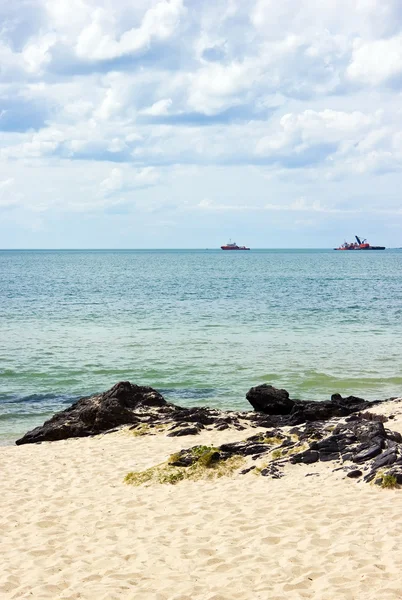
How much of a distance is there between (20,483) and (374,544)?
803 cm

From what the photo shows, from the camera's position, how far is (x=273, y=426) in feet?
56.1

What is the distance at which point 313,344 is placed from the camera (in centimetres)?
3562

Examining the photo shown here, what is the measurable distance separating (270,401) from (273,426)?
2204 mm

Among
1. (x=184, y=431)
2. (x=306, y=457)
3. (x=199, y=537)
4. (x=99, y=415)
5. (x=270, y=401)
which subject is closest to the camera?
(x=199, y=537)

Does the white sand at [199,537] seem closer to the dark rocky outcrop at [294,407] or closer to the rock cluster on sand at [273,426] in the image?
the rock cluster on sand at [273,426]

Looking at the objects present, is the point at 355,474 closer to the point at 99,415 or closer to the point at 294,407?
the point at 294,407

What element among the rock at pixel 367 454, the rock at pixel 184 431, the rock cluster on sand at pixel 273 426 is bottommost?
the rock at pixel 184 431

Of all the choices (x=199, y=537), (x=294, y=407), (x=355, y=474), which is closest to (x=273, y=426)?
(x=294, y=407)

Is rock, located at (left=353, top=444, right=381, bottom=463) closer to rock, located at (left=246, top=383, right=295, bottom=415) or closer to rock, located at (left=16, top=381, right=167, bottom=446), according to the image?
rock, located at (left=246, top=383, right=295, bottom=415)

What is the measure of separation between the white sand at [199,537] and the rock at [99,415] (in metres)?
3.48

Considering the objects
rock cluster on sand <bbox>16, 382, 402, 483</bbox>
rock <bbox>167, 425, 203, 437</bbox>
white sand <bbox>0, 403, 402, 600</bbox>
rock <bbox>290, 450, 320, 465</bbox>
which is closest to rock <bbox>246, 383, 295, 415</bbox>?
rock cluster on sand <bbox>16, 382, 402, 483</bbox>

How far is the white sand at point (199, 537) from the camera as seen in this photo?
27.5 ft

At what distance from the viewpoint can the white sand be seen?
837 centimetres

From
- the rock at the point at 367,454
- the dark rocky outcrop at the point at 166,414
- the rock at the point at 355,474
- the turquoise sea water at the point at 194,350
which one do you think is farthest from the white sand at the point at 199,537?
the turquoise sea water at the point at 194,350
